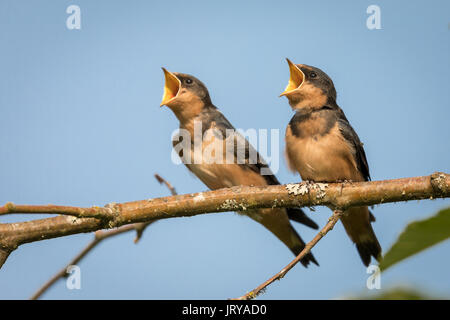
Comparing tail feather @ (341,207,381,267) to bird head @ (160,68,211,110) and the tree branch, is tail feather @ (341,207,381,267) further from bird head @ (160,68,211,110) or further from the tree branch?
bird head @ (160,68,211,110)

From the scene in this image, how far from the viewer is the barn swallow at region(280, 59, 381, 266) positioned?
19.9 ft

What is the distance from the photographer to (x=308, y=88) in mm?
6555

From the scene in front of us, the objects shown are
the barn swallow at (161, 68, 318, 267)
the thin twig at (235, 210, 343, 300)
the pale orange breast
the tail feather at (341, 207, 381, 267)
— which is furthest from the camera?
the barn swallow at (161, 68, 318, 267)

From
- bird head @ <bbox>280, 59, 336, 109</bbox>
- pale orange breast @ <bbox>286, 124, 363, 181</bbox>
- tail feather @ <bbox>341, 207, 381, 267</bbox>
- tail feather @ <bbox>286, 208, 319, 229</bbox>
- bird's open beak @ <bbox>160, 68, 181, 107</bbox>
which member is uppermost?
bird's open beak @ <bbox>160, 68, 181, 107</bbox>

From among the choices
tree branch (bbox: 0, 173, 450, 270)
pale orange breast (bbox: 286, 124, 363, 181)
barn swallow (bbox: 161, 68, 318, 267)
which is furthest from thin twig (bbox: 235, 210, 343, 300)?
barn swallow (bbox: 161, 68, 318, 267)

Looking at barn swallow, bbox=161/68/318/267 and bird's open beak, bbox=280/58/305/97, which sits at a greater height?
bird's open beak, bbox=280/58/305/97

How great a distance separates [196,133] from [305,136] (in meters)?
1.64

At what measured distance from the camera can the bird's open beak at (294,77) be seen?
6.73 m

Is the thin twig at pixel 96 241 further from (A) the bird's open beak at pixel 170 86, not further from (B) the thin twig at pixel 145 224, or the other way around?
(A) the bird's open beak at pixel 170 86

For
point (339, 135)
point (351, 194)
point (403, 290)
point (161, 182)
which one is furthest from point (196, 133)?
point (403, 290)

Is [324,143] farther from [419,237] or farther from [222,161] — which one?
[419,237]

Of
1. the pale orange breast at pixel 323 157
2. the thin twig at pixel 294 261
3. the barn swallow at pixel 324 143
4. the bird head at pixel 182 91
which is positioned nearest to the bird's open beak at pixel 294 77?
the barn swallow at pixel 324 143

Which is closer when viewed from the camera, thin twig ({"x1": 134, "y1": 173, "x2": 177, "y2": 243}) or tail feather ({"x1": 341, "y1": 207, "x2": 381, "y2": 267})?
thin twig ({"x1": 134, "y1": 173, "x2": 177, "y2": 243})

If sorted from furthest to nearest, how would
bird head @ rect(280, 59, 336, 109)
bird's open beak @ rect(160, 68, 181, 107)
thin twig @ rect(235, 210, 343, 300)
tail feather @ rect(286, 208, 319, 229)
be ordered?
bird's open beak @ rect(160, 68, 181, 107), tail feather @ rect(286, 208, 319, 229), bird head @ rect(280, 59, 336, 109), thin twig @ rect(235, 210, 343, 300)
